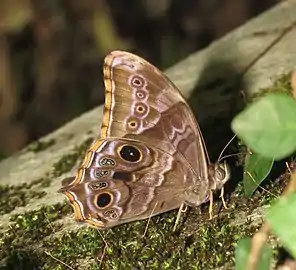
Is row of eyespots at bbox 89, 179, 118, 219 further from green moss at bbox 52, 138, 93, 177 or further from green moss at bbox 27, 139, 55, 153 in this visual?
green moss at bbox 27, 139, 55, 153

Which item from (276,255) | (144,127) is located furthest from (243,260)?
(144,127)

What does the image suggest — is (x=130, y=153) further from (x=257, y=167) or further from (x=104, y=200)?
(x=257, y=167)

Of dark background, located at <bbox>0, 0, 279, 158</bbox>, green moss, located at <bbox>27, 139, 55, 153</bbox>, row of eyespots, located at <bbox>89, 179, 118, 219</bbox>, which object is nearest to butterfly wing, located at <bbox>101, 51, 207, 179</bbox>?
row of eyespots, located at <bbox>89, 179, 118, 219</bbox>

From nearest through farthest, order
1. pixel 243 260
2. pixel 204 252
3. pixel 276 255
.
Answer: pixel 243 260
pixel 276 255
pixel 204 252

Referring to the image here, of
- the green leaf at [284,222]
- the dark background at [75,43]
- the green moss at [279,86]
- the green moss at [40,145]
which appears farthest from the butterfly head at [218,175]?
the dark background at [75,43]

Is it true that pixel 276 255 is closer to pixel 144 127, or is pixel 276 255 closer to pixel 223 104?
pixel 144 127

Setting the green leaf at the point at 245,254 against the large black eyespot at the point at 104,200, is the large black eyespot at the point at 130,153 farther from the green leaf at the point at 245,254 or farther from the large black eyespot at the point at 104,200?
the green leaf at the point at 245,254
